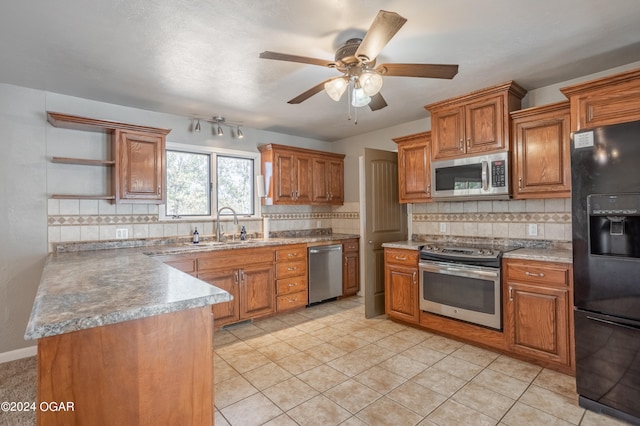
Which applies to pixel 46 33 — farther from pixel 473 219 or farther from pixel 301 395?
pixel 473 219

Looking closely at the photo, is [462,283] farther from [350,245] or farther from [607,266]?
[350,245]

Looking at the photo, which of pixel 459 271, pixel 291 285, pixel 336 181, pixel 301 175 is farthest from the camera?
pixel 336 181

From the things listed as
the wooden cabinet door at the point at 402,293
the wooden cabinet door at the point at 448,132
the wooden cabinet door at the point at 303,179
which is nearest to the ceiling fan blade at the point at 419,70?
the wooden cabinet door at the point at 448,132

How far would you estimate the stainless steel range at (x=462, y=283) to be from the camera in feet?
9.14

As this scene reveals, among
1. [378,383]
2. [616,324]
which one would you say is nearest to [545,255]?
[616,324]

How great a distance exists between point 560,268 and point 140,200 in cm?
385

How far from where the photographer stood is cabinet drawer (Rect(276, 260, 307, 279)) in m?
3.95

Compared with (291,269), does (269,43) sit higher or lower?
higher

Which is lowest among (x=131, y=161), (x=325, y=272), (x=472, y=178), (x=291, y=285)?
(x=291, y=285)

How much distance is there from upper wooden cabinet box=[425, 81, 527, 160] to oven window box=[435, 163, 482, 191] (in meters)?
0.14

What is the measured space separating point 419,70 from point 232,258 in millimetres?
2645

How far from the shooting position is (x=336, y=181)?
199 inches

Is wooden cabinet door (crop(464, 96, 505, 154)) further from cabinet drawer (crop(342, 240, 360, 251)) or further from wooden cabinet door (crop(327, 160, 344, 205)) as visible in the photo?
wooden cabinet door (crop(327, 160, 344, 205))

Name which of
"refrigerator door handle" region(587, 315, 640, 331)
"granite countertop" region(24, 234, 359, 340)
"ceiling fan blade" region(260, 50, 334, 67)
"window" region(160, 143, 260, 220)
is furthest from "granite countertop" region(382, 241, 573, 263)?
"window" region(160, 143, 260, 220)
